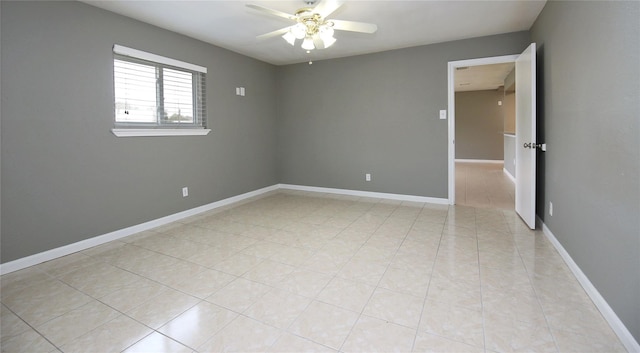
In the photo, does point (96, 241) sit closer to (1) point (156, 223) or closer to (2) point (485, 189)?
(1) point (156, 223)

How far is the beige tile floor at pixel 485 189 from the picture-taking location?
4.46 m

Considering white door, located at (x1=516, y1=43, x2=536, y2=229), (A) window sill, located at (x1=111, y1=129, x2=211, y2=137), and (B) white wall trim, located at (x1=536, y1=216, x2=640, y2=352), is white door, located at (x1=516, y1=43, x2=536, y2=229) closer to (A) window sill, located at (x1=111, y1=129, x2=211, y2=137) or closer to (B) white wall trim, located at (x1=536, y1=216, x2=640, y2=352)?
(B) white wall trim, located at (x1=536, y1=216, x2=640, y2=352)

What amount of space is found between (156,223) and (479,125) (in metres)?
9.85

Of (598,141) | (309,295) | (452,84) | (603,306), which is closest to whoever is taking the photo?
(603,306)

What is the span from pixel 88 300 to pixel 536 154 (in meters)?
4.19

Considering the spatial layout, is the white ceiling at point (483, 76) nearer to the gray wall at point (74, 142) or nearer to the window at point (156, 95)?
the window at point (156, 95)

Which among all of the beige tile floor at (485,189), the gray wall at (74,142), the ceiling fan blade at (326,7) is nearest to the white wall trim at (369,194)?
the beige tile floor at (485,189)

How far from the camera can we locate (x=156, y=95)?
355 cm

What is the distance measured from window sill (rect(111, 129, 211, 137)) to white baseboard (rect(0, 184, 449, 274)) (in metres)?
1.00

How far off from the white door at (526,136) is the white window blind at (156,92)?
3885 millimetres

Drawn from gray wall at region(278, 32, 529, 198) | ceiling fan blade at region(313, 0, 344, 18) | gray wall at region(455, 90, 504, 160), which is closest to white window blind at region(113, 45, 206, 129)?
gray wall at region(278, 32, 529, 198)

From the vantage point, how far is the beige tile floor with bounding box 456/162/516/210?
446 centimetres

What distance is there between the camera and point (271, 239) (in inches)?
123

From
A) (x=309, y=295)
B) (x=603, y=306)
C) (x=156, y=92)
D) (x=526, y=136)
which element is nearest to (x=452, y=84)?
(x=526, y=136)
